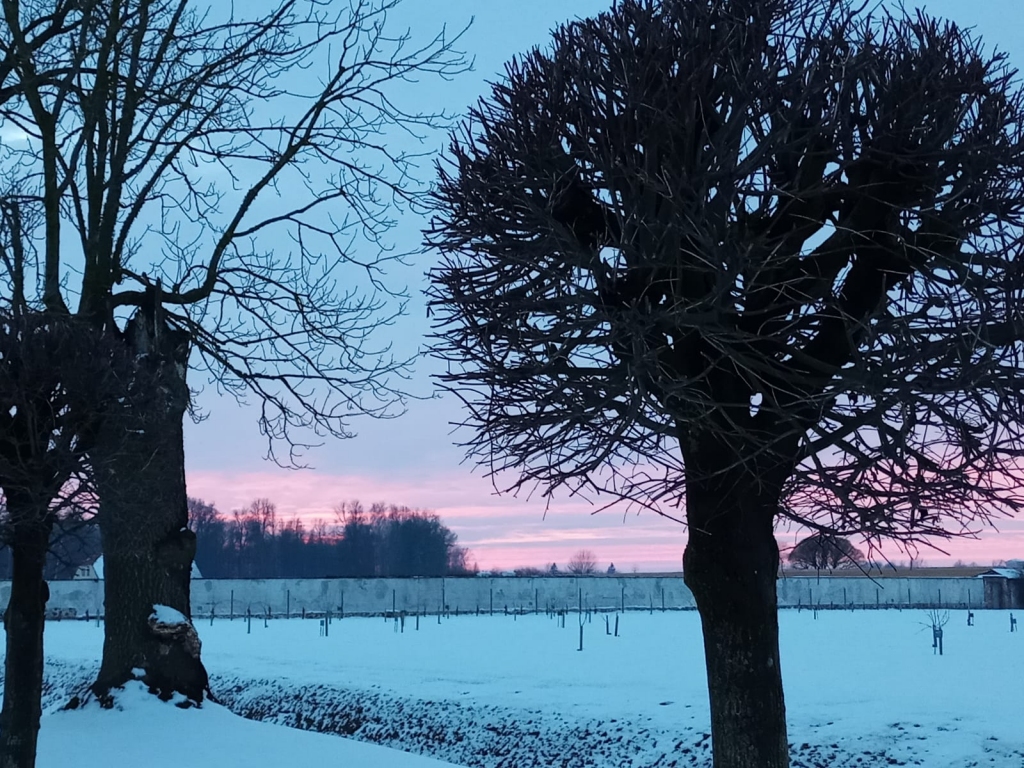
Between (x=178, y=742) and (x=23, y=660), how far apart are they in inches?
126

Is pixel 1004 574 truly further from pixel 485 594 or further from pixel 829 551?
pixel 829 551

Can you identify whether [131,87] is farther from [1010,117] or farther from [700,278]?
[1010,117]

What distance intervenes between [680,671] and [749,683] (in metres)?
19.7

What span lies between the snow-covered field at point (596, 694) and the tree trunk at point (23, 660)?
264 cm

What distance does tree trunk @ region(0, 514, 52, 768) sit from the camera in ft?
28.7

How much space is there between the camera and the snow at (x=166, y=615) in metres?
13.2

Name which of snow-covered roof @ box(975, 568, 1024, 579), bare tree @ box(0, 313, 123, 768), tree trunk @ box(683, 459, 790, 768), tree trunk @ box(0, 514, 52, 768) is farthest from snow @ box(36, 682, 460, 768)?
snow-covered roof @ box(975, 568, 1024, 579)

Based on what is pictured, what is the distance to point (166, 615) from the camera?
13281mm

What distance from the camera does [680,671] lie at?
2577cm

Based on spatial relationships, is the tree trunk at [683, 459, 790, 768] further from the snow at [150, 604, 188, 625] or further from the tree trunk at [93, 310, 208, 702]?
the snow at [150, 604, 188, 625]

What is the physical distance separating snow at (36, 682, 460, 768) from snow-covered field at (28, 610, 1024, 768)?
30 cm

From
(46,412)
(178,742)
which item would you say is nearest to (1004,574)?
(178,742)

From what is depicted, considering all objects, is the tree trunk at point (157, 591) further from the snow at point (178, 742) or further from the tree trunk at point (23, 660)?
the tree trunk at point (23, 660)

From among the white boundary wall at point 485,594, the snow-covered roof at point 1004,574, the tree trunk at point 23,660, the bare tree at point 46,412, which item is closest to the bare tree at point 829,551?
the bare tree at point 46,412
